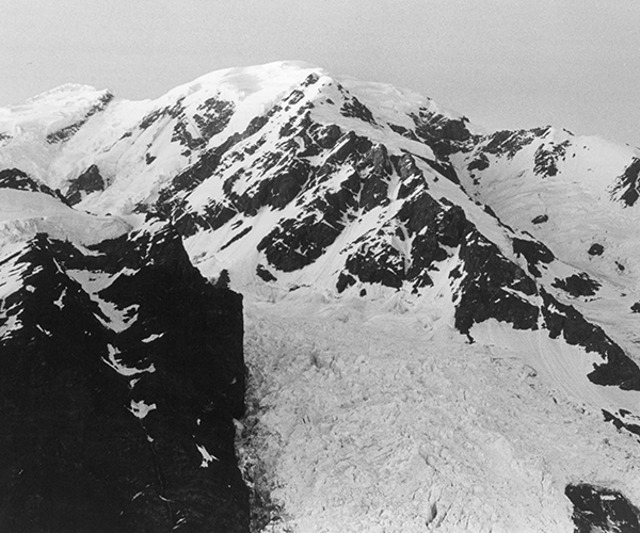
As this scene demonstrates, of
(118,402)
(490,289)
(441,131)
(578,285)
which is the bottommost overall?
(441,131)

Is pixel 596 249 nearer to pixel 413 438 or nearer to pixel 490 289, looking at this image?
pixel 490 289

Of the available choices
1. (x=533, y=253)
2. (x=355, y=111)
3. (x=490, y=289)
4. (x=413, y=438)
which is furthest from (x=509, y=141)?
(x=413, y=438)

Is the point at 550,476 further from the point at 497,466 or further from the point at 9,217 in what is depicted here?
the point at 9,217

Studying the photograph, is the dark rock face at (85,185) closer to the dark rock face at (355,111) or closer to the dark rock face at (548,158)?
the dark rock face at (355,111)

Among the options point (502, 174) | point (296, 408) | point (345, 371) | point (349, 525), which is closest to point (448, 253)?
point (345, 371)

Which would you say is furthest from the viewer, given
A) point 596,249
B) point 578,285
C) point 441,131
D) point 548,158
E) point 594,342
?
point 441,131

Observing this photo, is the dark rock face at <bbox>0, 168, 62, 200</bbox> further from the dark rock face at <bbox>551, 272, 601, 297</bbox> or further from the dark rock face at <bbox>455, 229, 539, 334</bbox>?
the dark rock face at <bbox>551, 272, 601, 297</bbox>
